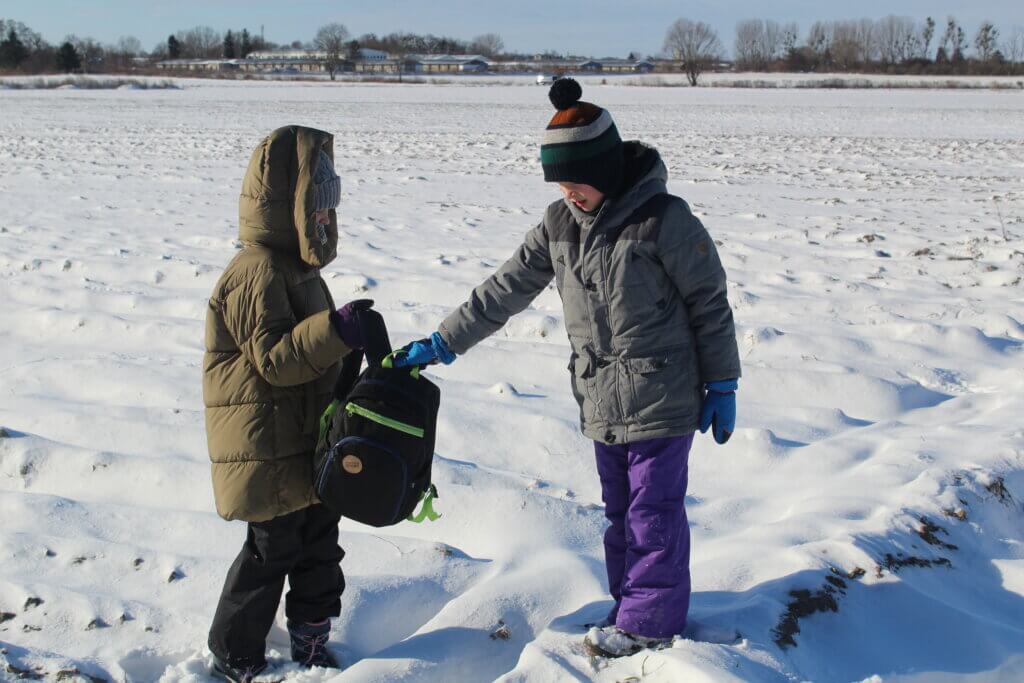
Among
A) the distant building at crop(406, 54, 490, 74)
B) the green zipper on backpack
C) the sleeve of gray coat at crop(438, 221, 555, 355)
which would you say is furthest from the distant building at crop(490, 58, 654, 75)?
the green zipper on backpack

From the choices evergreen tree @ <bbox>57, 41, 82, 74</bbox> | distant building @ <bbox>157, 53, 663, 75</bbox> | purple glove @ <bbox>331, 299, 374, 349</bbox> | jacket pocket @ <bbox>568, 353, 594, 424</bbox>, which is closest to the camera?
purple glove @ <bbox>331, 299, 374, 349</bbox>

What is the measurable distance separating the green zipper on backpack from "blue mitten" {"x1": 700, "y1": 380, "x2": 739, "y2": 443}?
0.83 metres

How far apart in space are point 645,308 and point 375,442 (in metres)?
0.83

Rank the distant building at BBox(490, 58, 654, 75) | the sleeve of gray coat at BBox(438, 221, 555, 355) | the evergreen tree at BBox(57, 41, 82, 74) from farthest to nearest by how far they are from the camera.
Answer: the distant building at BBox(490, 58, 654, 75), the evergreen tree at BBox(57, 41, 82, 74), the sleeve of gray coat at BBox(438, 221, 555, 355)

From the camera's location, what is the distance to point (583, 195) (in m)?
2.71

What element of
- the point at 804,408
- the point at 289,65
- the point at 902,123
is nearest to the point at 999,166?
the point at 902,123

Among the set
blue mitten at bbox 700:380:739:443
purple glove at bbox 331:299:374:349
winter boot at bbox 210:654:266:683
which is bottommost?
winter boot at bbox 210:654:266:683

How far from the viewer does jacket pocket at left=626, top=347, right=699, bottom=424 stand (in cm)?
268

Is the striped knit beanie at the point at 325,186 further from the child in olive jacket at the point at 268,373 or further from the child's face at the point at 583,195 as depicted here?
the child's face at the point at 583,195

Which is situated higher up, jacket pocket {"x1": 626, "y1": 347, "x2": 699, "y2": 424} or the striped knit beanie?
the striped knit beanie

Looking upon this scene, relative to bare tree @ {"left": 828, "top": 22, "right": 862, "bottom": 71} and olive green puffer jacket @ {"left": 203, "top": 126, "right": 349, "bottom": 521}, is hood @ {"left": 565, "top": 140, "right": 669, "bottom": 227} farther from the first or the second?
bare tree @ {"left": 828, "top": 22, "right": 862, "bottom": 71}

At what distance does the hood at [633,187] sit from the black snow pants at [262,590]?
1.18 metres

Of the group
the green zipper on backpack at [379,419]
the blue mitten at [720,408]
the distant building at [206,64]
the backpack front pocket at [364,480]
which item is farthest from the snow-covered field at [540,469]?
the distant building at [206,64]

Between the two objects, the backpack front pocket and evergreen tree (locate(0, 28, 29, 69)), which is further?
evergreen tree (locate(0, 28, 29, 69))
